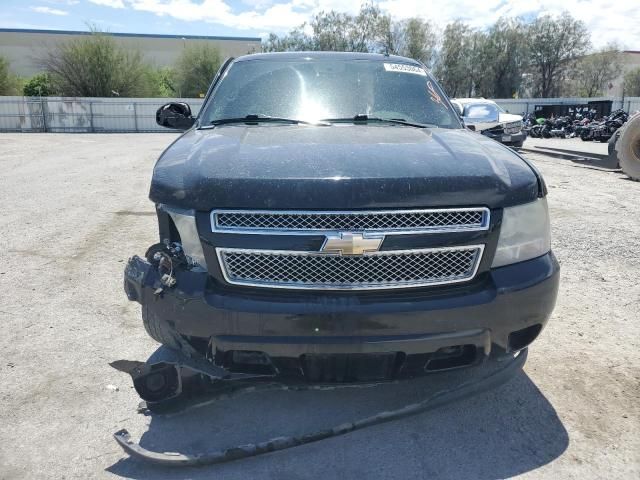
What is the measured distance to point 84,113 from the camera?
114ft

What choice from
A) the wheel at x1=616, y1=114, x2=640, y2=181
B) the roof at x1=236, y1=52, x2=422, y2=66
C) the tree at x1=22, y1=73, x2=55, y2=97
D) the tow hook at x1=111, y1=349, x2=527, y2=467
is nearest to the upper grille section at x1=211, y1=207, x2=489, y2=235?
the tow hook at x1=111, y1=349, x2=527, y2=467

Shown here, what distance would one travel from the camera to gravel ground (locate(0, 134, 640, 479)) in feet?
8.08

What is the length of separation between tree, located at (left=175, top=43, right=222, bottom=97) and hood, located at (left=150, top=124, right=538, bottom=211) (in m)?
52.5

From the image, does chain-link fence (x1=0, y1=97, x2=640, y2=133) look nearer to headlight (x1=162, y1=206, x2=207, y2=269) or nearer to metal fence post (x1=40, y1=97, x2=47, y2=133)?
metal fence post (x1=40, y1=97, x2=47, y2=133)

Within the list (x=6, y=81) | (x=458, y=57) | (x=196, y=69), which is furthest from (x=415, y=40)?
(x=6, y=81)

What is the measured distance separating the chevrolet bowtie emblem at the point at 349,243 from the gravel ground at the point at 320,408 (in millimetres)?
957

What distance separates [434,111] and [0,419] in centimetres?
311

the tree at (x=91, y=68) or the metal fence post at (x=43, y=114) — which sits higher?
the tree at (x=91, y=68)

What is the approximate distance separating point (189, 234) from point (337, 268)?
0.65 m

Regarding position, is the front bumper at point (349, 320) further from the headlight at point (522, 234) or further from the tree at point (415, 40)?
the tree at point (415, 40)

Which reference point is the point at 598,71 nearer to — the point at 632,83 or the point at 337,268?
the point at 632,83

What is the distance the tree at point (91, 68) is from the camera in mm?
44531

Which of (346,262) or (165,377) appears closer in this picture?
(346,262)

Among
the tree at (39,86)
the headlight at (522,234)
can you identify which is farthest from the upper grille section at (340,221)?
the tree at (39,86)
